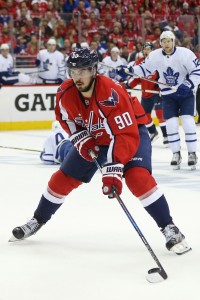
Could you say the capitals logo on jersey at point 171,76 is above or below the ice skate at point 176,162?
above

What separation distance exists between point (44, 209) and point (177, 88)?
3404mm

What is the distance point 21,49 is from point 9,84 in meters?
0.97

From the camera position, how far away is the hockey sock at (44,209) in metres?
4.33

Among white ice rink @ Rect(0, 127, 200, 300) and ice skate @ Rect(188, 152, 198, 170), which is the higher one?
white ice rink @ Rect(0, 127, 200, 300)

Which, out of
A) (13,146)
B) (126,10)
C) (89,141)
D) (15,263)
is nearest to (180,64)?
(13,146)

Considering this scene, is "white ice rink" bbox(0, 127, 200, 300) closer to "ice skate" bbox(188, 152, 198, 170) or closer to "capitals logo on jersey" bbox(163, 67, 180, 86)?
"ice skate" bbox(188, 152, 198, 170)

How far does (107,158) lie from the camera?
393 centimetres

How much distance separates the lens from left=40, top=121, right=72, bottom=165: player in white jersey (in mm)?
7470

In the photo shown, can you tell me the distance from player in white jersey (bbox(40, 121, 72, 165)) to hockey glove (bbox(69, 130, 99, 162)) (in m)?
3.20

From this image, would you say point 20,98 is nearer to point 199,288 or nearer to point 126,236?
point 126,236

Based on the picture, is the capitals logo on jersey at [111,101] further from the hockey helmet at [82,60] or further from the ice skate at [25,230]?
the ice skate at [25,230]

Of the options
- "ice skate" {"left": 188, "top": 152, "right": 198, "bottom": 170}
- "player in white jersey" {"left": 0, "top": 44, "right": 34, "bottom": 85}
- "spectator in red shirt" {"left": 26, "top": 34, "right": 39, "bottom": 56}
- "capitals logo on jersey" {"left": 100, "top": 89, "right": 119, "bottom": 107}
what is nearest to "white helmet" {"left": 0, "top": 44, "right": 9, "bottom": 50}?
"player in white jersey" {"left": 0, "top": 44, "right": 34, "bottom": 85}

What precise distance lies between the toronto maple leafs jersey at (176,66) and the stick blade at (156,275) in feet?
13.6

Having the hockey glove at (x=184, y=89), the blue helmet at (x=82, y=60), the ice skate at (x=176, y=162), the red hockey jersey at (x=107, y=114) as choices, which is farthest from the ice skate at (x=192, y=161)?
the blue helmet at (x=82, y=60)
